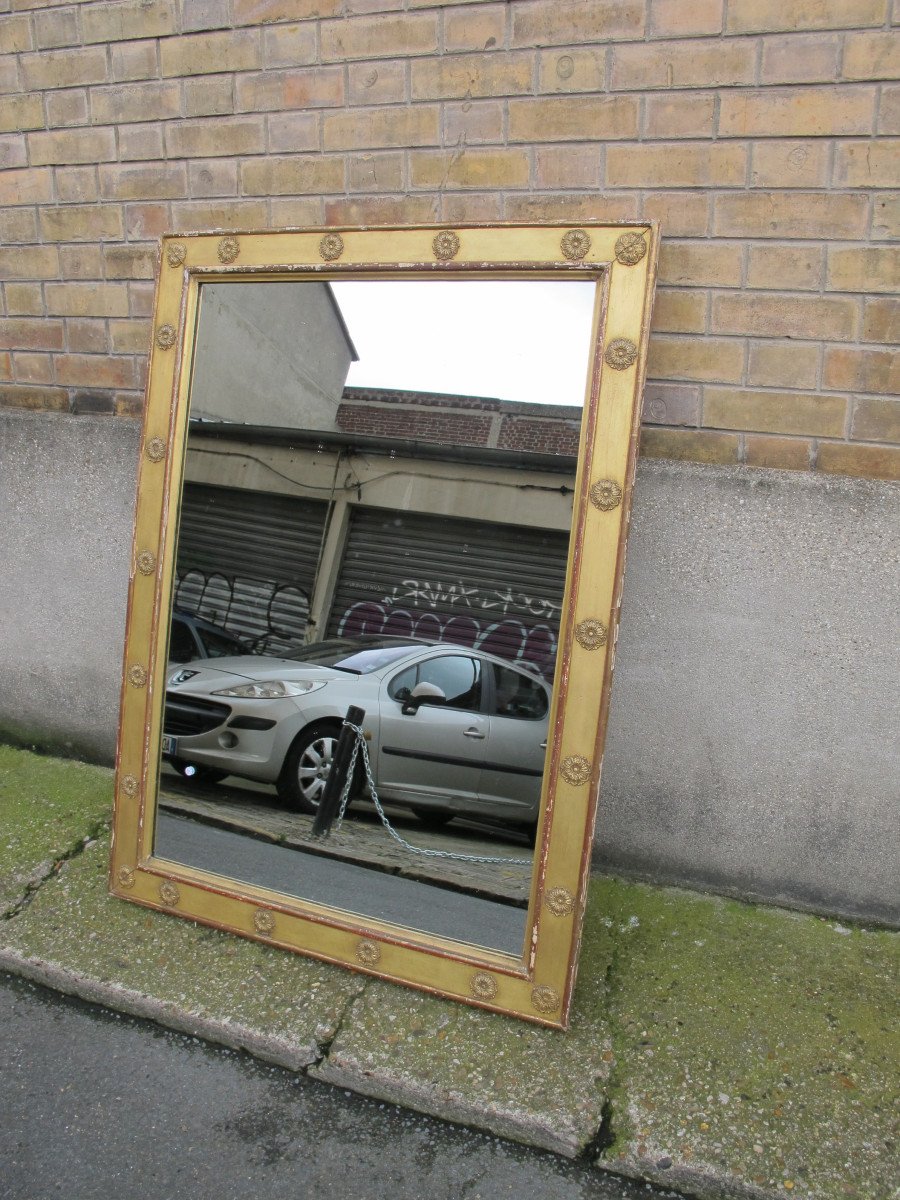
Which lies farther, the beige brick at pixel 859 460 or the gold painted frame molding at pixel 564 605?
the beige brick at pixel 859 460

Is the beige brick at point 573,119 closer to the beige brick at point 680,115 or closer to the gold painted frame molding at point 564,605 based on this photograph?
the beige brick at point 680,115

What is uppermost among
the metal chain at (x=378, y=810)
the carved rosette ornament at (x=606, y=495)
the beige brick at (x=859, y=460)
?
the beige brick at (x=859, y=460)

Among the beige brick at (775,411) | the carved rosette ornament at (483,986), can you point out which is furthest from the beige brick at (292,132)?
the carved rosette ornament at (483,986)

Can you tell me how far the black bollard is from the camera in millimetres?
2445

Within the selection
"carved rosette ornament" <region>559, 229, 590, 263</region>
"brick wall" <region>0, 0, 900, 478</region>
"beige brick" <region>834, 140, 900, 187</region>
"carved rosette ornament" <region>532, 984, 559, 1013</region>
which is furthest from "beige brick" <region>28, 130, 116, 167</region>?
"carved rosette ornament" <region>532, 984, 559, 1013</region>

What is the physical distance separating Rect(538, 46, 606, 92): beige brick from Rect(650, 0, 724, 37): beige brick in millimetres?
177

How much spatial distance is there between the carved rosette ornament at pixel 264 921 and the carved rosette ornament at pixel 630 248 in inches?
81.1

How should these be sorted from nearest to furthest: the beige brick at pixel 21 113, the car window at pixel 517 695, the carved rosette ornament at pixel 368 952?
the car window at pixel 517 695
the carved rosette ornament at pixel 368 952
the beige brick at pixel 21 113

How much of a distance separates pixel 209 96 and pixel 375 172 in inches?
28.5

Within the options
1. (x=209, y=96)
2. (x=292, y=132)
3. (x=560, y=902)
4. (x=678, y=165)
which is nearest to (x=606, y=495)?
(x=560, y=902)

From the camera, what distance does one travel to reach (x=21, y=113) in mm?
3426

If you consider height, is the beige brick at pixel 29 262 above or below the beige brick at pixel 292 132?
below

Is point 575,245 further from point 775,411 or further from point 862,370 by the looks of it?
point 862,370

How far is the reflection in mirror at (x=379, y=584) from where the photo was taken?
234 cm
